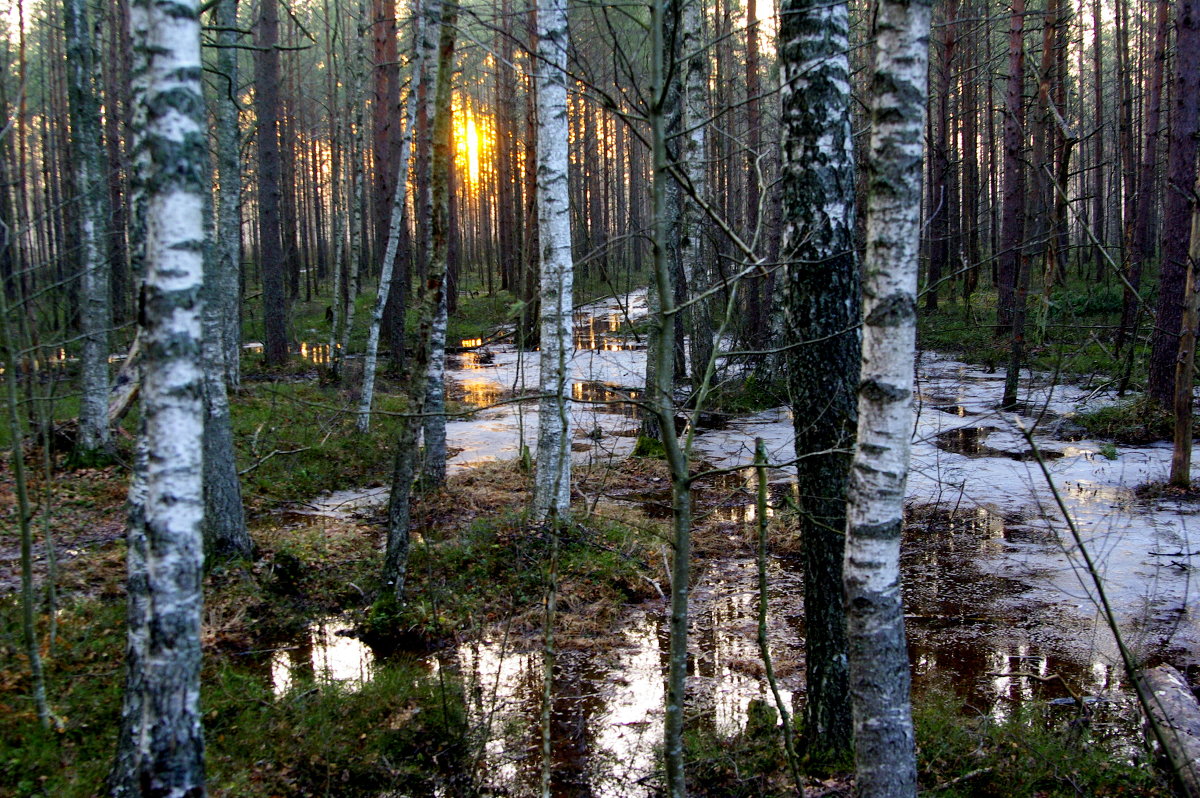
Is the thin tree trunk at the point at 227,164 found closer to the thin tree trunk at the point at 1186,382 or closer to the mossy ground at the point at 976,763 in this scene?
the mossy ground at the point at 976,763

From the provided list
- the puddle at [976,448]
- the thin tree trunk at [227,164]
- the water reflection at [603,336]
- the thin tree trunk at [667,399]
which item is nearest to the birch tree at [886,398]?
the thin tree trunk at [667,399]

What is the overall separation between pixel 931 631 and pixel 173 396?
5897 mm

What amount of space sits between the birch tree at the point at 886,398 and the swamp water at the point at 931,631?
772mm

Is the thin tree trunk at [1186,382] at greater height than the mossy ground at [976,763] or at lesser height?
greater

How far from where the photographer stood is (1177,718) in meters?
4.52

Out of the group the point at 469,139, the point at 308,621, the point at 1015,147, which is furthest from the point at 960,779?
the point at 469,139

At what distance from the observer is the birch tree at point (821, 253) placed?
12.7ft

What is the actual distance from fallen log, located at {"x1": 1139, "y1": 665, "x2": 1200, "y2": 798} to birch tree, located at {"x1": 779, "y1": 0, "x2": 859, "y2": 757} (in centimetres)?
167

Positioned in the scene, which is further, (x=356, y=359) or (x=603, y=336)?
(x=603, y=336)

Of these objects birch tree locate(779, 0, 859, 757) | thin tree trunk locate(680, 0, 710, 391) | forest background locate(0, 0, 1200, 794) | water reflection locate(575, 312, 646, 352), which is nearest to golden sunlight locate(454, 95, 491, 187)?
water reflection locate(575, 312, 646, 352)

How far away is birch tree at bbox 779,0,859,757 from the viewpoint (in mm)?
3861

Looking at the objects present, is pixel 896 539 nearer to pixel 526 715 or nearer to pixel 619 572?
pixel 526 715

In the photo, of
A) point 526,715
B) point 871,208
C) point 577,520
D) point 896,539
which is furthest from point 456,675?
point 871,208

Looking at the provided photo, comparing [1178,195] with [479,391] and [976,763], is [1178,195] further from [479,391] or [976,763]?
[479,391]
